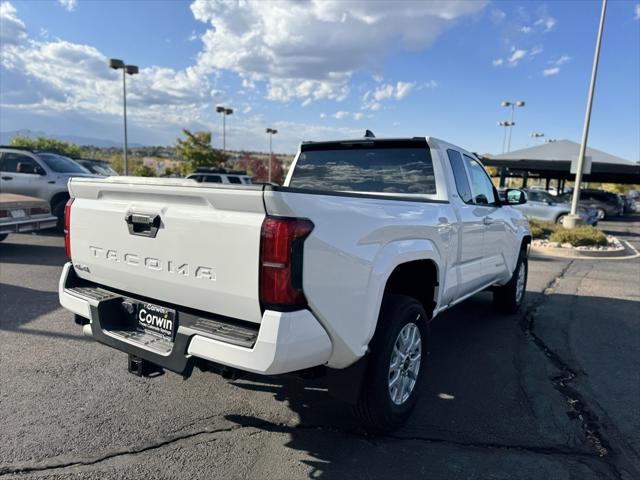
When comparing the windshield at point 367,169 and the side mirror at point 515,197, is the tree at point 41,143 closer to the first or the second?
the windshield at point 367,169

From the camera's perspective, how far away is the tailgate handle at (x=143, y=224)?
8.90 feet

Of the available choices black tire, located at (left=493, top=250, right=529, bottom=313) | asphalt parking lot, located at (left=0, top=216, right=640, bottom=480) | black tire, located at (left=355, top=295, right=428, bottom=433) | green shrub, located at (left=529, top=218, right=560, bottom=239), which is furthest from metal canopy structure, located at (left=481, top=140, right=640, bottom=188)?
black tire, located at (left=355, top=295, right=428, bottom=433)

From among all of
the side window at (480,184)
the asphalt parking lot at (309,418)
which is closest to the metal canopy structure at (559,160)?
the side window at (480,184)

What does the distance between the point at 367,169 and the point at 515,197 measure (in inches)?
87.3

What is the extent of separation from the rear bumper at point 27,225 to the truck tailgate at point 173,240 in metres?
6.65

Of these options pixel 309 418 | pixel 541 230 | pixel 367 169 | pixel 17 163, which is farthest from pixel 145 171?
pixel 309 418

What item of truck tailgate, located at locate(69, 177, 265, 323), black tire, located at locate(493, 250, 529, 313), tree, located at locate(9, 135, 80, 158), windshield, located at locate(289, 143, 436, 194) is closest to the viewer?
truck tailgate, located at locate(69, 177, 265, 323)

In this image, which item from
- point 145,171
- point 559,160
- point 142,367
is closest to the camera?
point 142,367

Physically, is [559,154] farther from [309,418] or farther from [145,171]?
[145,171]

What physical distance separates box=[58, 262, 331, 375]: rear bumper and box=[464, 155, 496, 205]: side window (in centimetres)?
294

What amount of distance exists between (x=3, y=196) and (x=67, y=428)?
7.83m

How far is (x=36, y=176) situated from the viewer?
11180 mm

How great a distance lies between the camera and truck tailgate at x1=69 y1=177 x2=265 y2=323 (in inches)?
92.9

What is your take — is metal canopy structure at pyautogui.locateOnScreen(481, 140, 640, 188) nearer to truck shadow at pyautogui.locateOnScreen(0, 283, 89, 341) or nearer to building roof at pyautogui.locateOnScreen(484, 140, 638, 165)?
building roof at pyautogui.locateOnScreen(484, 140, 638, 165)
